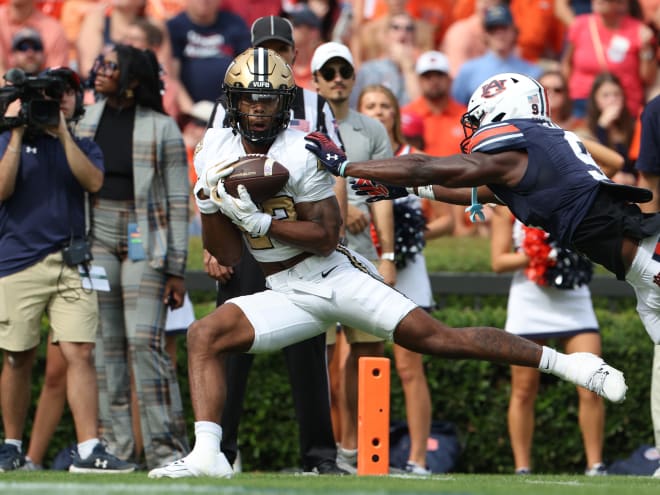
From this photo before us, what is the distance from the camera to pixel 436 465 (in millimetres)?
9828

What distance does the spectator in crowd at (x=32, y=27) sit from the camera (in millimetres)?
13352

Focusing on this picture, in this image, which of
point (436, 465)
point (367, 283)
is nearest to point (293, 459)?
point (436, 465)

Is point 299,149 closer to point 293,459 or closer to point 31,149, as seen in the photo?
point 31,149

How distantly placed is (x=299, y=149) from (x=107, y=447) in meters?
2.96

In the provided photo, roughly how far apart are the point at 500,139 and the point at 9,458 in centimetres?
359

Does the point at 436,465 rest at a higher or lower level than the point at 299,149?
lower

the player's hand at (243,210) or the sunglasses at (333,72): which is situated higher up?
the sunglasses at (333,72)

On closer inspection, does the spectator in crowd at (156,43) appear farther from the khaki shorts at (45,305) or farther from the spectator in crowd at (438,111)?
the khaki shorts at (45,305)

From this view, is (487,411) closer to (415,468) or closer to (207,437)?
(415,468)

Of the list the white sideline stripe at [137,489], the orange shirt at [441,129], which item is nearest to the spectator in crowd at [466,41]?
the orange shirt at [441,129]

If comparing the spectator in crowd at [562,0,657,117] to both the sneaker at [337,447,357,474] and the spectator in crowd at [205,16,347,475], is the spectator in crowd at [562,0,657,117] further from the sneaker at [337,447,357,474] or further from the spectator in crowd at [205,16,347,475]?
the spectator in crowd at [205,16,347,475]

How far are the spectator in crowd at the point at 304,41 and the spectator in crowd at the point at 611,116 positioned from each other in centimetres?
256

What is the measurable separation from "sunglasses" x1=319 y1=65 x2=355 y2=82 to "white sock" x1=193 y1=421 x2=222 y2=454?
3100 mm

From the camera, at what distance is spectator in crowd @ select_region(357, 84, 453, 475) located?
9.28 m
